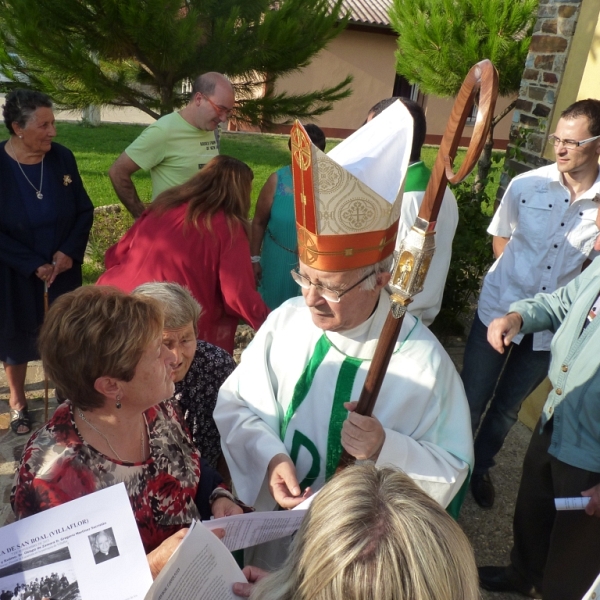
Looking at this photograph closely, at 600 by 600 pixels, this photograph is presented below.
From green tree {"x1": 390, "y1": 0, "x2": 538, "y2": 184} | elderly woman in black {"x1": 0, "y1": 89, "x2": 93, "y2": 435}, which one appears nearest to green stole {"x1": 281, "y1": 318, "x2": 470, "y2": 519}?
elderly woman in black {"x1": 0, "y1": 89, "x2": 93, "y2": 435}

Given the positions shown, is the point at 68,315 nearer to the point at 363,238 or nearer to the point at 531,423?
the point at 363,238

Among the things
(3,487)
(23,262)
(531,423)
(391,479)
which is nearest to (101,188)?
(23,262)

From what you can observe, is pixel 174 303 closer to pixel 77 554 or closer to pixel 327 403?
pixel 327 403

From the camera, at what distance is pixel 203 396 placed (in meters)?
2.27

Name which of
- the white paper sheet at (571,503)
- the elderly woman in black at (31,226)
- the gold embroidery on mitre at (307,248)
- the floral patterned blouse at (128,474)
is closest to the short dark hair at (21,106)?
the elderly woman in black at (31,226)

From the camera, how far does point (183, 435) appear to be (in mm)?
1920

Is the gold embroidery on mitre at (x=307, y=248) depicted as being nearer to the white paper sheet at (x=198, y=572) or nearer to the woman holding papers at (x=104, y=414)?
the woman holding papers at (x=104, y=414)

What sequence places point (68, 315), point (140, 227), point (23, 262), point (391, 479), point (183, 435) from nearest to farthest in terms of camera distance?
point (391, 479), point (68, 315), point (183, 435), point (140, 227), point (23, 262)

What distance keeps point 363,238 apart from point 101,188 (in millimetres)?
7478

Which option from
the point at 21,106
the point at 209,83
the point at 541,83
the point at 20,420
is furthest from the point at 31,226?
the point at 541,83

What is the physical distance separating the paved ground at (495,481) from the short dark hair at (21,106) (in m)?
1.74

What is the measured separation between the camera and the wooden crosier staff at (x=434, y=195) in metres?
1.14

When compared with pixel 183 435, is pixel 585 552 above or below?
below

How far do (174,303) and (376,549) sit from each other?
1.31 m
